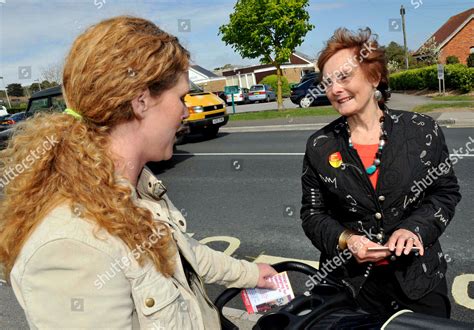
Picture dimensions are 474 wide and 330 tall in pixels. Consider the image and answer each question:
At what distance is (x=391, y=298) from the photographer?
2.21 meters

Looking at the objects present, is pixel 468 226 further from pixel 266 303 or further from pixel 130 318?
pixel 130 318

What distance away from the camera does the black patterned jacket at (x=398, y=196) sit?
2.15 metres

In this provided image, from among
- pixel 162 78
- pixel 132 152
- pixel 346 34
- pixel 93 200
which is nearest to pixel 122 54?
pixel 162 78

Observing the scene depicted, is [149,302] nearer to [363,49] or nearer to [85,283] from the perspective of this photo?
[85,283]

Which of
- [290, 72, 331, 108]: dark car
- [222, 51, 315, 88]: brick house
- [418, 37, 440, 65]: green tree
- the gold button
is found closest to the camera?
the gold button

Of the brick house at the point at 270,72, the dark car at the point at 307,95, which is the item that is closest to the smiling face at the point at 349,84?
the dark car at the point at 307,95

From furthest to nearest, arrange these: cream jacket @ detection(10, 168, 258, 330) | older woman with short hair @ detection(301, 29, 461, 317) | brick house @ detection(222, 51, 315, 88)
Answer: brick house @ detection(222, 51, 315, 88)
older woman with short hair @ detection(301, 29, 461, 317)
cream jacket @ detection(10, 168, 258, 330)

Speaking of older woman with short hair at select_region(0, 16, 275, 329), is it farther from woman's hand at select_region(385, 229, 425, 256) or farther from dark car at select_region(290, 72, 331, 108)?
dark car at select_region(290, 72, 331, 108)

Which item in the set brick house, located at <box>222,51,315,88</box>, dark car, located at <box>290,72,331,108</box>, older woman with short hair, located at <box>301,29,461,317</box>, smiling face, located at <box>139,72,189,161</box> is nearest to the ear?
smiling face, located at <box>139,72,189,161</box>

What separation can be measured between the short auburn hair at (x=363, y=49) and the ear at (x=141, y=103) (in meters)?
1.33

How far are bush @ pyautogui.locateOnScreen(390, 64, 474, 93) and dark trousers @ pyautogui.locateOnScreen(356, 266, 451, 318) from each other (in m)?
22.8

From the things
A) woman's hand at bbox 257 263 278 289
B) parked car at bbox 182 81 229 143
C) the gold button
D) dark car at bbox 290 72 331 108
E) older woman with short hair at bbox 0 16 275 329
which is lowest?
dark car at bbox 290 72 331 108

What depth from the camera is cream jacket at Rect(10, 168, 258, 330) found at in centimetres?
109

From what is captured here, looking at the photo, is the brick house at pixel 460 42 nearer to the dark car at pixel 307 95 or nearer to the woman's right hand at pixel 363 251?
→ the dark car at pixel 307 95
